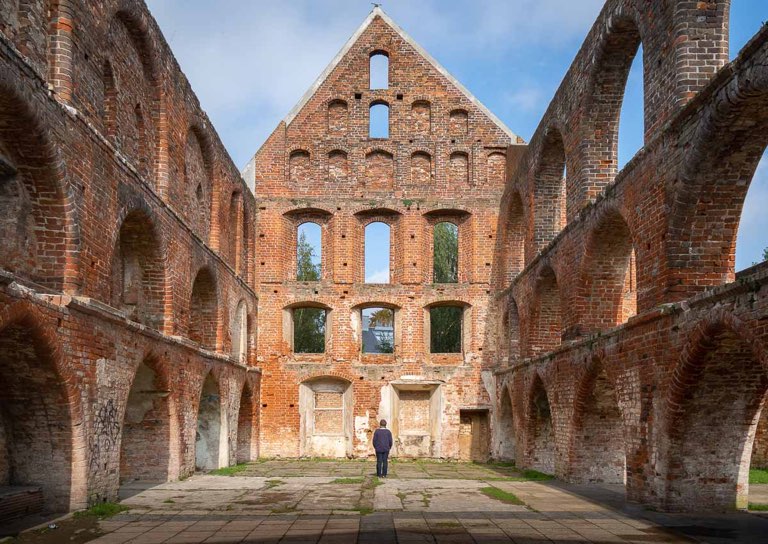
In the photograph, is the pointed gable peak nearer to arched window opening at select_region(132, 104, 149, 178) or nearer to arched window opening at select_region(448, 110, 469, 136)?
arched window opening at select_region(448, 110, 469, 136)

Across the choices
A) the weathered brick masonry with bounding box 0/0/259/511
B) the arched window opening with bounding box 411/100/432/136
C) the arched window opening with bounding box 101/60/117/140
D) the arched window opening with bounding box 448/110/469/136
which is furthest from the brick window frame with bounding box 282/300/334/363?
the arched window opening with bounding box 101/60/117/140

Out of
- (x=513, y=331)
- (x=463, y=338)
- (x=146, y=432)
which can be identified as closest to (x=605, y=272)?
(x=513, y=331)

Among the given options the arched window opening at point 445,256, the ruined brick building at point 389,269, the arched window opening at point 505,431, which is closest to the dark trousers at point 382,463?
the ruined brick building at point 389,269

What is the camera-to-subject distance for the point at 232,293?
19.9 meters

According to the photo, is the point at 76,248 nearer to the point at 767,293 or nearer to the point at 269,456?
the point at 767,293

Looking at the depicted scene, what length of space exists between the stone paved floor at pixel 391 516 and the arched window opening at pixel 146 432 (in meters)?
0.55

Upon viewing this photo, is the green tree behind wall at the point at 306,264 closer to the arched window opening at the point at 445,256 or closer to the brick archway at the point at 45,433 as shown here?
the arched window opening at the point at 445,256

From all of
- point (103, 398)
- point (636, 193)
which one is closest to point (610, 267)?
point (636, 193)

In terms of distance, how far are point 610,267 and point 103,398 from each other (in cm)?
876

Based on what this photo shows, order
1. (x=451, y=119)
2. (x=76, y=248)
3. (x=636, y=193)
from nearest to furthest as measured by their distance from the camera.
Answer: (x=76, y=248), (x=636, y=193), (x=451, y=119)

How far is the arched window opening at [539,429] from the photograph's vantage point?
58.7ft

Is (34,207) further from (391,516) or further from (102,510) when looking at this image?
(391,516)

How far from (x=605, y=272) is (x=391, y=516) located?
6381 mm

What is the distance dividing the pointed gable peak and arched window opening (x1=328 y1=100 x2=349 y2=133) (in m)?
0.75
